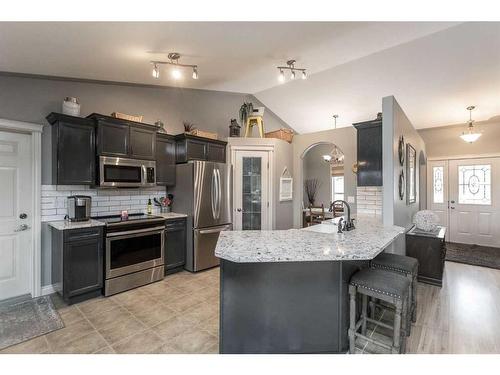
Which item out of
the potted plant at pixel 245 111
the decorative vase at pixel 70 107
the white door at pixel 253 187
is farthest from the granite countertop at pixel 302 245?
the potted plant at pixel 245 111

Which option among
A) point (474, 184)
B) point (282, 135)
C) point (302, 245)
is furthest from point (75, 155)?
point (474, 184)

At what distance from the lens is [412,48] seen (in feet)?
11.0

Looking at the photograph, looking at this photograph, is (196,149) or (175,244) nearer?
(175,244)

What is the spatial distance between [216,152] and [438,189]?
549 cm

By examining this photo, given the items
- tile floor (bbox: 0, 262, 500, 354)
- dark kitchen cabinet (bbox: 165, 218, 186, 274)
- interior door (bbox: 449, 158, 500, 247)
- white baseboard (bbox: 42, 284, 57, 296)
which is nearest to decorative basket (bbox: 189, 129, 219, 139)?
dark kitchen cabinet (bbox: 165, 218, 186, 274)

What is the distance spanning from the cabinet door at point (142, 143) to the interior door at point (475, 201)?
6557 millimetres

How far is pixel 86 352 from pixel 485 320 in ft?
12.3

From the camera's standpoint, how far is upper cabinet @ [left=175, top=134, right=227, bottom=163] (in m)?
3.98

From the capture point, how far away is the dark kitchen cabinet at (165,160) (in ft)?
12.7

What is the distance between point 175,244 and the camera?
376 centimetres

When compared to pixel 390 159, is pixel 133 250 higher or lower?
lower

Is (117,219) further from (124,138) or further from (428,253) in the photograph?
(428,253)

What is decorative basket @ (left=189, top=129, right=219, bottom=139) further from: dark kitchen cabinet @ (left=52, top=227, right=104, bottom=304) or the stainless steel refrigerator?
dark kitchen cabinet @ (left=52, top=227, right=104, bottom=304)

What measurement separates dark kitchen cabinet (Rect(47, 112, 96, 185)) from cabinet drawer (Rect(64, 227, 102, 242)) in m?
0.61
